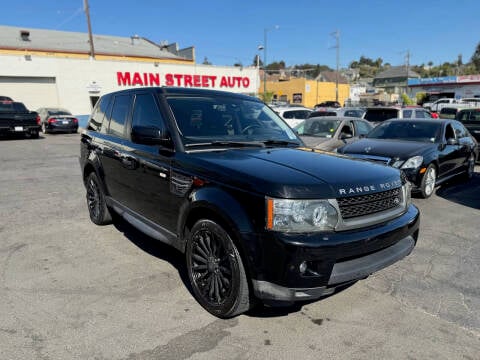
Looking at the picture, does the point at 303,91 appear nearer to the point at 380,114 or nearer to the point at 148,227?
the point at 380,114

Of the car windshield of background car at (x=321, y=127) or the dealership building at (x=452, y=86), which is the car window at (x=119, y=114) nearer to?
the car windshield of background car at (x=321, y=127)

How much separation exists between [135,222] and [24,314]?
4.61ft

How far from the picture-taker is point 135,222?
4.19m

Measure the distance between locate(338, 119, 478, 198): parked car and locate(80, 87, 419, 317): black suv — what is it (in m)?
3.36

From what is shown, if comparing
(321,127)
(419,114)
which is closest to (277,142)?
(321,127)

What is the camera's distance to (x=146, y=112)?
400 centimetres

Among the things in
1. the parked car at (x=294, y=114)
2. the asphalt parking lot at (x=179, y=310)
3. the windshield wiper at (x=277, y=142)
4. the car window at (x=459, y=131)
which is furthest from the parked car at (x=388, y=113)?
the windshield wiper at (x=277, y=142)

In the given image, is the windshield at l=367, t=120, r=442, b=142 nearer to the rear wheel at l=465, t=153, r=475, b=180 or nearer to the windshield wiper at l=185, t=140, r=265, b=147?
the rear wheel at l=465, t=153, r=475, b=180

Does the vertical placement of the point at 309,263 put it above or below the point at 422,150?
below

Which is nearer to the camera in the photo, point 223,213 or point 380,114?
point 223,213

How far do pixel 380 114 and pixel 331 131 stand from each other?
6.06 meters

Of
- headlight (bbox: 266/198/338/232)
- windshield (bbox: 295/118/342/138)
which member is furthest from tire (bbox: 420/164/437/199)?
headlight (bbox: 266/198/338/232)

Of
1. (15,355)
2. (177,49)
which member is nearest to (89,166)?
(15,355)

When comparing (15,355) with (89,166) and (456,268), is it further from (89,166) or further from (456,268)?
(456,268)
